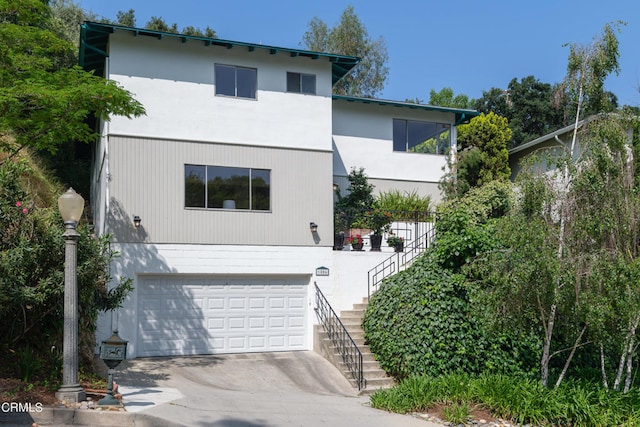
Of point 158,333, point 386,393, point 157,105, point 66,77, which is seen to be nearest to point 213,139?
point 157,105

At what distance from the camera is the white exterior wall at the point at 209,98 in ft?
53.1

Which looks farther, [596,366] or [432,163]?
[432,163]

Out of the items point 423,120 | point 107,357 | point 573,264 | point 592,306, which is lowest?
point 107,357

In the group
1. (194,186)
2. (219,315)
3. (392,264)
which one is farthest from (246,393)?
(392,264)

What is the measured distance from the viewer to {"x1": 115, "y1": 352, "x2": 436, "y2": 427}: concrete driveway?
10.3 m

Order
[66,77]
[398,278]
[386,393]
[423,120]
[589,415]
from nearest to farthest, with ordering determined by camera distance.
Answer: [589,415]
[386,393]
[66,77]
[398,278]
[423,120]

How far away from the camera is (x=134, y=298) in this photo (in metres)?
15.4

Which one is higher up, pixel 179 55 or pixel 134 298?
pixel 179 55

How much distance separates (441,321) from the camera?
46.2 feet

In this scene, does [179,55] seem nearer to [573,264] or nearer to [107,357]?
[107,357]

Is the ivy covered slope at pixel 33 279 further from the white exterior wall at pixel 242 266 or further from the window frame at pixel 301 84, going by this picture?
the window frame at pixel 301 84

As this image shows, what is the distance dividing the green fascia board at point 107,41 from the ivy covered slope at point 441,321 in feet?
19.0

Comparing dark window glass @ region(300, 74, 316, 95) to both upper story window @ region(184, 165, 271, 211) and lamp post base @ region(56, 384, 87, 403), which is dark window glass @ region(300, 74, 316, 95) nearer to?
upper story window @ region(184, 165, 271, 211)

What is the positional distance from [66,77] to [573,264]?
35.5 ft
